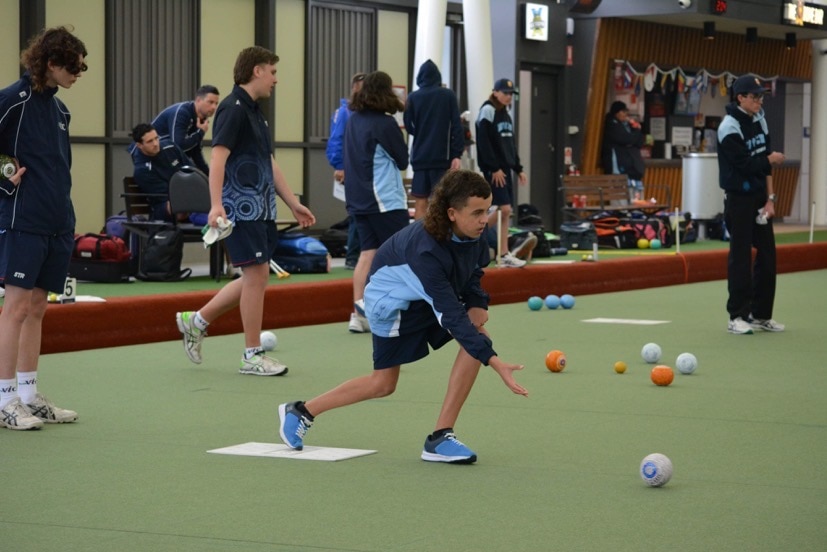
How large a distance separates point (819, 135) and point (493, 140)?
12747 millimetres

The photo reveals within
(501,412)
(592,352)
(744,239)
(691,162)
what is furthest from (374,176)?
(691,162)

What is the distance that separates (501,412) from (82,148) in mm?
8035

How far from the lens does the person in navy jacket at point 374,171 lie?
941cm

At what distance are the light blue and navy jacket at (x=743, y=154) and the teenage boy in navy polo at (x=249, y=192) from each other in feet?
11.1

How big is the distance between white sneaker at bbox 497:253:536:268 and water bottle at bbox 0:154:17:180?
7.59m

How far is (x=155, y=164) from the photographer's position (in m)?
12.2

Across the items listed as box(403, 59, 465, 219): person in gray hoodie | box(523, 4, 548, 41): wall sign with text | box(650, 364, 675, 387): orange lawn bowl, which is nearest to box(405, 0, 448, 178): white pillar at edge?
box(403, 59, 465, 219): person in gray hoodie

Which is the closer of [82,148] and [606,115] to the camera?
[82,148]

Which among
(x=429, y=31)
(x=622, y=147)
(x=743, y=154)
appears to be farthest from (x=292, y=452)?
(x=622, y=147)

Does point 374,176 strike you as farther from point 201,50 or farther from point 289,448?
point 201,50

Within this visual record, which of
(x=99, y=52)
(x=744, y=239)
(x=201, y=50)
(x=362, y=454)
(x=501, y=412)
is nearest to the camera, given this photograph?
(x=362, y=454)

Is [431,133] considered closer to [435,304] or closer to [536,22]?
[435,304]

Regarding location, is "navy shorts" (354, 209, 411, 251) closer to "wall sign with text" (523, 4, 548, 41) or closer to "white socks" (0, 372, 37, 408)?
"white socks" (0, 372, 37, 408)

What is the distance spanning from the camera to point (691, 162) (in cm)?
2000
